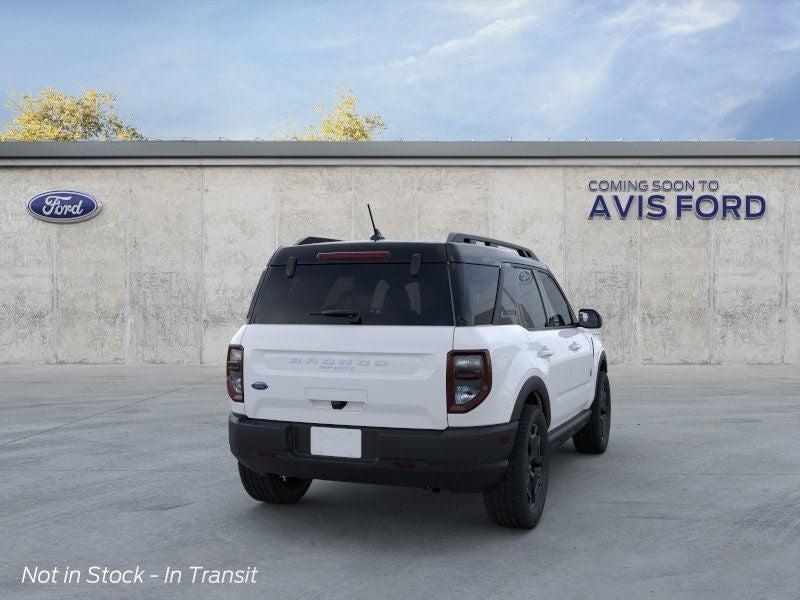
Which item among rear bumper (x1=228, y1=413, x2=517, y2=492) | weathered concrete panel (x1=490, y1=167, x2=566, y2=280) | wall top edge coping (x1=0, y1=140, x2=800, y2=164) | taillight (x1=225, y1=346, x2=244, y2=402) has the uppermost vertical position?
wall top edge coping (x1=0, y1=140, x2=800, y2=164)

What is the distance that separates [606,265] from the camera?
51.3 ft

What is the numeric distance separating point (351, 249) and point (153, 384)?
9055 millimetres

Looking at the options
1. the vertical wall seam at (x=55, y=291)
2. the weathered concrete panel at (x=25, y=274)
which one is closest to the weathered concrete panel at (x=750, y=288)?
the vertical wall seam at (x=55, y=291)

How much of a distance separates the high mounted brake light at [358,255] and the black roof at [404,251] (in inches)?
0.8

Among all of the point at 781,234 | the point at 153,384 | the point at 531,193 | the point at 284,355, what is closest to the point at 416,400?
the point at 284,355

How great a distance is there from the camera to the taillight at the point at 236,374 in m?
4.33

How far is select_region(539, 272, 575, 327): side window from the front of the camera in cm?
568

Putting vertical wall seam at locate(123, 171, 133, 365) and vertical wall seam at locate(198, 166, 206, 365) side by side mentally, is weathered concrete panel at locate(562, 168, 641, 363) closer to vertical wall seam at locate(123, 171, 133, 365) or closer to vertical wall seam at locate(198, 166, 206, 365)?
vertical wall seam at locate(198, 166, 206, 365)

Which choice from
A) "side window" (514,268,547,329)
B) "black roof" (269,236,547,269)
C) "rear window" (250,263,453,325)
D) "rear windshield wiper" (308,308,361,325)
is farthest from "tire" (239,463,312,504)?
"side window" (514,268,547,329)

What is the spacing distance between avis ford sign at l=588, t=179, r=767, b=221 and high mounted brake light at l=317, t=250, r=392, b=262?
40.4 ft

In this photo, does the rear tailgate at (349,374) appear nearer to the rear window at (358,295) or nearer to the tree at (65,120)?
the rear window at (358,295)

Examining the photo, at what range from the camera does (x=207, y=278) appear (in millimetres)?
15820

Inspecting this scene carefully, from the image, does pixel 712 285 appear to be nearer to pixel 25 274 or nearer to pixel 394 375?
pixel 394 375

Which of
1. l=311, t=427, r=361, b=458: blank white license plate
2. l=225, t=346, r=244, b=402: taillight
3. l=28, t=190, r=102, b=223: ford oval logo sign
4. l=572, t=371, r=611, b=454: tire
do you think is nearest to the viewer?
l=311, t=427, r=361, b=458: blank white license plate
